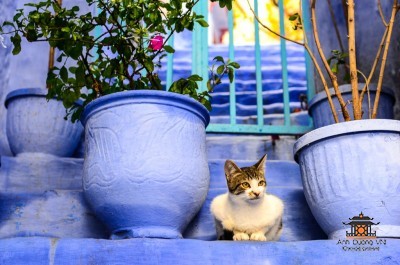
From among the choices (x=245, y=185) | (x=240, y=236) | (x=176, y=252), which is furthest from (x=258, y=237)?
(x=176, y=252)

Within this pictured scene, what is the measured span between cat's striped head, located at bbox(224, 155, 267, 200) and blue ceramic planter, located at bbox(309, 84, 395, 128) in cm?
70

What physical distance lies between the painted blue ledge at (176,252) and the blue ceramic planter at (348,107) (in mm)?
908

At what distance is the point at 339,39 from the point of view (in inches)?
95.8

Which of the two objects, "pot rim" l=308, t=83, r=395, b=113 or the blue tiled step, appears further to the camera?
"pot rim" l=308, t=83, r=395, b=113

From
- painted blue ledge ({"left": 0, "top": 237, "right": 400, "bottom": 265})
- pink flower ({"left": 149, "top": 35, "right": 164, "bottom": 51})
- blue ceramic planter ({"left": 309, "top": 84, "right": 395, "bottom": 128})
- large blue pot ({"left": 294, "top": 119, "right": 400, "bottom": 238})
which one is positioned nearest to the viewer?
painted blue ledge ({"left": 0, "top": 237, "right": 400, "bottom": 265})

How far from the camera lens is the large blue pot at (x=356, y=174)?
1386mm

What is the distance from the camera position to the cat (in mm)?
1456

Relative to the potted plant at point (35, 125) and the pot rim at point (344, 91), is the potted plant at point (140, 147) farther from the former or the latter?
the pot rim at point (344, 91)

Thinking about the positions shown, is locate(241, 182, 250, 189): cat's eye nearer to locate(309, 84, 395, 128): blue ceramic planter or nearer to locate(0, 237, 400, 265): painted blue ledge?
locate(0, 237, 400, 265): painted blue ledge

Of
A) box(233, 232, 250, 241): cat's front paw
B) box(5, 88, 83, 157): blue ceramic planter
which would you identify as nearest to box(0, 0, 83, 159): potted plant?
box(5, 88, 83, 157): blue ceramic planter

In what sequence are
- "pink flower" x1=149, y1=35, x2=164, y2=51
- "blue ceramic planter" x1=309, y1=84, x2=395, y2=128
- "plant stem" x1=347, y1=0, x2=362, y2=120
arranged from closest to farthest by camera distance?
"plant stem" x1=347, y1=0, x2=362, y2=120, "pink flower" x1=149, y1=35, x2=164, y2=51, "blue ceramic planter" x1=309, y1=84, x2=395, y2=128

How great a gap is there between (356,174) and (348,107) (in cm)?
78

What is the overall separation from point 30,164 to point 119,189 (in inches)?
29.9

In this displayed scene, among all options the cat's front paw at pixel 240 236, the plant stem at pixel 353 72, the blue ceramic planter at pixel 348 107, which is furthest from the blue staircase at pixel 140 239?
the plant stem at pixel 353 72
